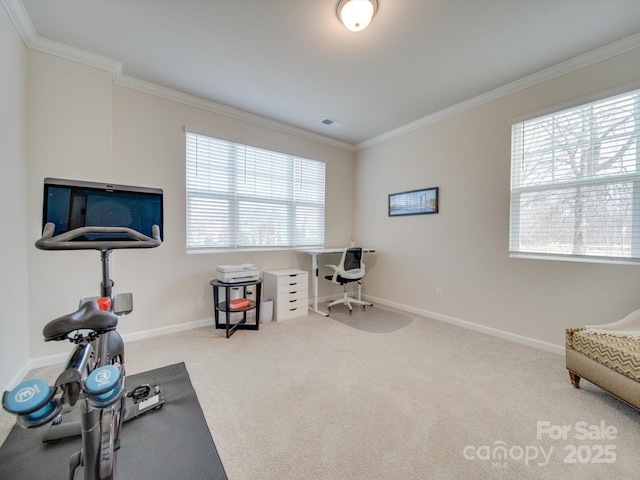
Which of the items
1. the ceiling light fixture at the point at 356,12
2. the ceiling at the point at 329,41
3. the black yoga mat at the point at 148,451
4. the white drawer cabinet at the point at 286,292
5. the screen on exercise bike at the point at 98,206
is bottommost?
the black yoga mat at the point at 148,451

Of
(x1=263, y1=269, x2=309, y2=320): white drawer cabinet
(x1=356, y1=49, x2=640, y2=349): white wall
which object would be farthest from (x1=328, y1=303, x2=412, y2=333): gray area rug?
(x1=263, y1=269, x2=309, y2=320): white drawer cabinet

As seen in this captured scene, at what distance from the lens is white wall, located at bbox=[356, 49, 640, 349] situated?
2.30 metres

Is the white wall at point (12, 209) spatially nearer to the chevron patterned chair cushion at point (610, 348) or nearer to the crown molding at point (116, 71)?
the crown molding at point (116, 71)

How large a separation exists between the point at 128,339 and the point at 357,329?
2.49 metres

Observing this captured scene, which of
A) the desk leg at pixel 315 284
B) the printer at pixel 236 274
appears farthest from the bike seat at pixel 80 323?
the desk leg at pixel 315 284

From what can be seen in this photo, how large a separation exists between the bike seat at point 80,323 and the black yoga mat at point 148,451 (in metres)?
0.88

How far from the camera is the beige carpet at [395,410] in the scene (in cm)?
131

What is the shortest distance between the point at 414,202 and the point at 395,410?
2780mm

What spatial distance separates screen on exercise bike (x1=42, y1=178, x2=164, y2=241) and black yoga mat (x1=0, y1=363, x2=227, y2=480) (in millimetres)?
1124

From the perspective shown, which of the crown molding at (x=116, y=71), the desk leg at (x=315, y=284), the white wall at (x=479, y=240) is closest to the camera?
the crown molding at (x=116, y=71)

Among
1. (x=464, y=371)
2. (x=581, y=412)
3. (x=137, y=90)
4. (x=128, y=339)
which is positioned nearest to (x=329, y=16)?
(x=137, y=90)

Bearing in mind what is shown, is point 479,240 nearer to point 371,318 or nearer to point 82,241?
point 371,318

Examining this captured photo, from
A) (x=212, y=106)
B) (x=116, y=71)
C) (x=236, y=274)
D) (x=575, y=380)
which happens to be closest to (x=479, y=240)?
(x=575, y=380)

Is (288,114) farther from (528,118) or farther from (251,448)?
(251,448)
